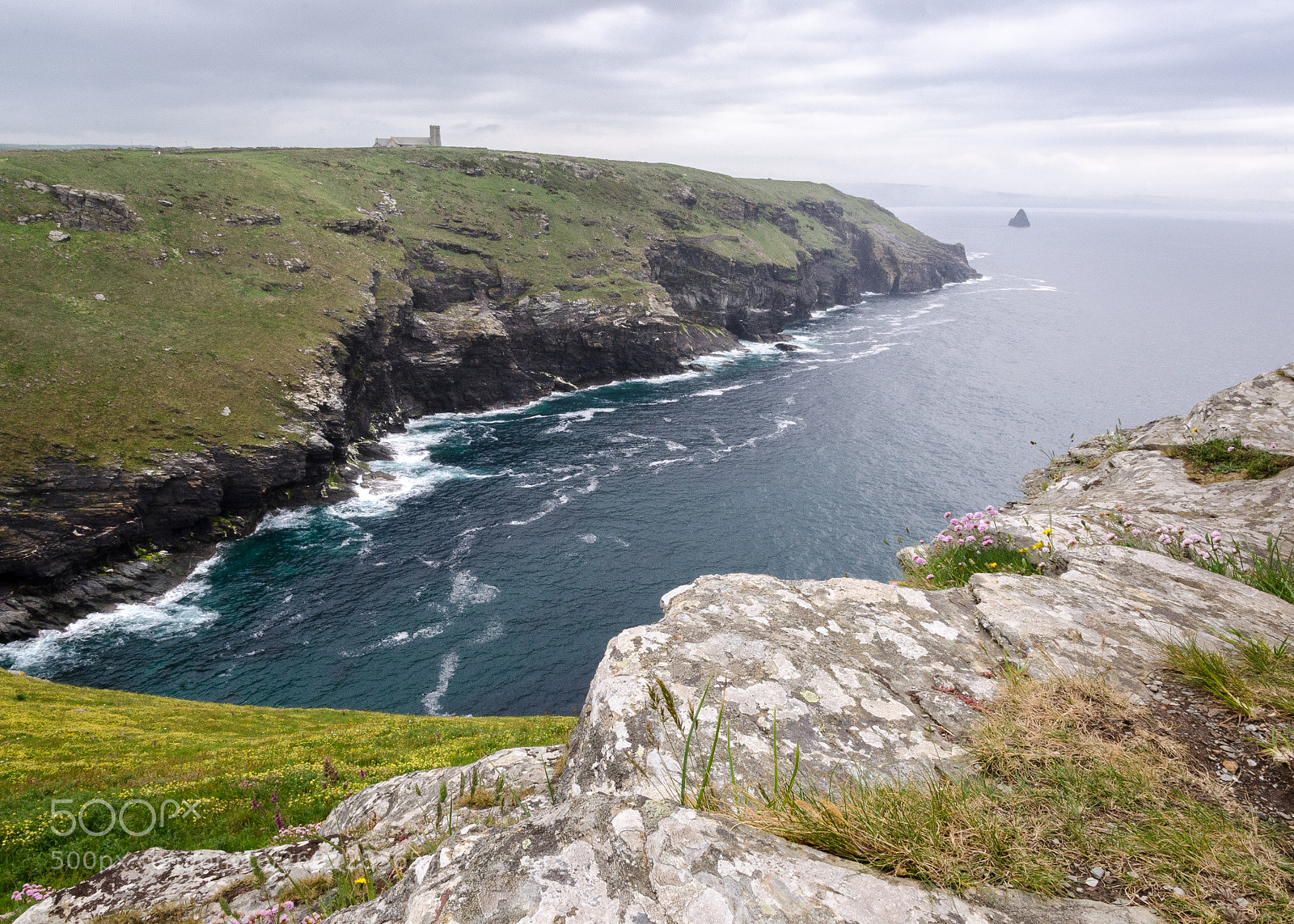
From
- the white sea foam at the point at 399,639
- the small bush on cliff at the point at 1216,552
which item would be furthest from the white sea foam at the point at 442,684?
the small bush on cliff at the point at 1216,552

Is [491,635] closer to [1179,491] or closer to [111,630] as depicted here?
[111,630]

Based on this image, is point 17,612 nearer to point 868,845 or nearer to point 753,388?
point 868,845

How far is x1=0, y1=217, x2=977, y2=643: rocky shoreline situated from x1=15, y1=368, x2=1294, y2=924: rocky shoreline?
55.7 meters

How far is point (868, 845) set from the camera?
3338mm

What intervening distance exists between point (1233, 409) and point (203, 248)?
108 meters

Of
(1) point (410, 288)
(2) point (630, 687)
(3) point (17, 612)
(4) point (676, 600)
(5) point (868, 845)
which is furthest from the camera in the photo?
(1) point (410, 288)

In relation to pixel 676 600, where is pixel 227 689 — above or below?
below

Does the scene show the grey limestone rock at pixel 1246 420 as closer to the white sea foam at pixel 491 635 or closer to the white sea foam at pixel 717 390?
the white sea foam at pixel 491 635

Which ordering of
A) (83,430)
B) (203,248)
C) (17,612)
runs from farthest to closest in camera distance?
(203,248) < (83,430) < (17,612)

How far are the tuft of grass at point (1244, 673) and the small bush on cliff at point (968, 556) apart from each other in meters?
3.37

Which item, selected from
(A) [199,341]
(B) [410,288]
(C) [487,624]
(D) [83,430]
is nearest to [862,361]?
(B) [410,288]

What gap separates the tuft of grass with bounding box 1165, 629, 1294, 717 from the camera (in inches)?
171

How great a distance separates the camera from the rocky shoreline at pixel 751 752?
10.4ft

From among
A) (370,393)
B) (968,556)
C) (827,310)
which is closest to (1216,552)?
(968,556)
